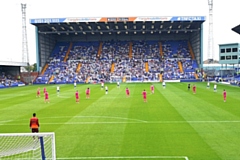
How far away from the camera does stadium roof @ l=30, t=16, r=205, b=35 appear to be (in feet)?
202

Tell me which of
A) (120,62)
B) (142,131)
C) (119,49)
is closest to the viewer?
(142,131)

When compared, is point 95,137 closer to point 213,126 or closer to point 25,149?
point 25,149

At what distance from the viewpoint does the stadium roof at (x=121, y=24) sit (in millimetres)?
61438

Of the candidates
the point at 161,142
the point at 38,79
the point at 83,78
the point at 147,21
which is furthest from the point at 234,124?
the point at 38,79

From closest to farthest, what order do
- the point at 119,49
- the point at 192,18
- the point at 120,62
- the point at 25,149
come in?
the point at 25,149
the point at 192,18
the point at 120,62
the point at 119,49

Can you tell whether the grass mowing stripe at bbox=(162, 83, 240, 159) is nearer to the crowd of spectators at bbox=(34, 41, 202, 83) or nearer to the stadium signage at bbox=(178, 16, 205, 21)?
the stadium signage at bbox=(178, 16, 205, 21)

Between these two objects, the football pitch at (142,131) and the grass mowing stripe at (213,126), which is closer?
the football pitch at (142,131)

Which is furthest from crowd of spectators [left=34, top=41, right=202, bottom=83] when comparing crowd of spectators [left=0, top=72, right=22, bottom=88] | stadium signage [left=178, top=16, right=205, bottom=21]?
stadium signage [left=178, top=16, right=205, bottom=21]

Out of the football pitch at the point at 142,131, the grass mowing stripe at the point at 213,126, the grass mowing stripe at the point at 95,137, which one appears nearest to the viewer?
the football pitch at the point at 142,131

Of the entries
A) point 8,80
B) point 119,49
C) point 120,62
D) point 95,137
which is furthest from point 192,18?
point 95,137

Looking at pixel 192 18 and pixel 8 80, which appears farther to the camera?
pixel 8 80

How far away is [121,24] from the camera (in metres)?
67.6

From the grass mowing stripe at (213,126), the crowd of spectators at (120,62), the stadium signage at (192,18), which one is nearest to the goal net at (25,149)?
the grass mowing stripe at (213,126)

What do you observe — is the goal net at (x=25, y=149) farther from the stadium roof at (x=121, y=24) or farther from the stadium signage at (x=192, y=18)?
the stadium signage at (x=192, y=18)
